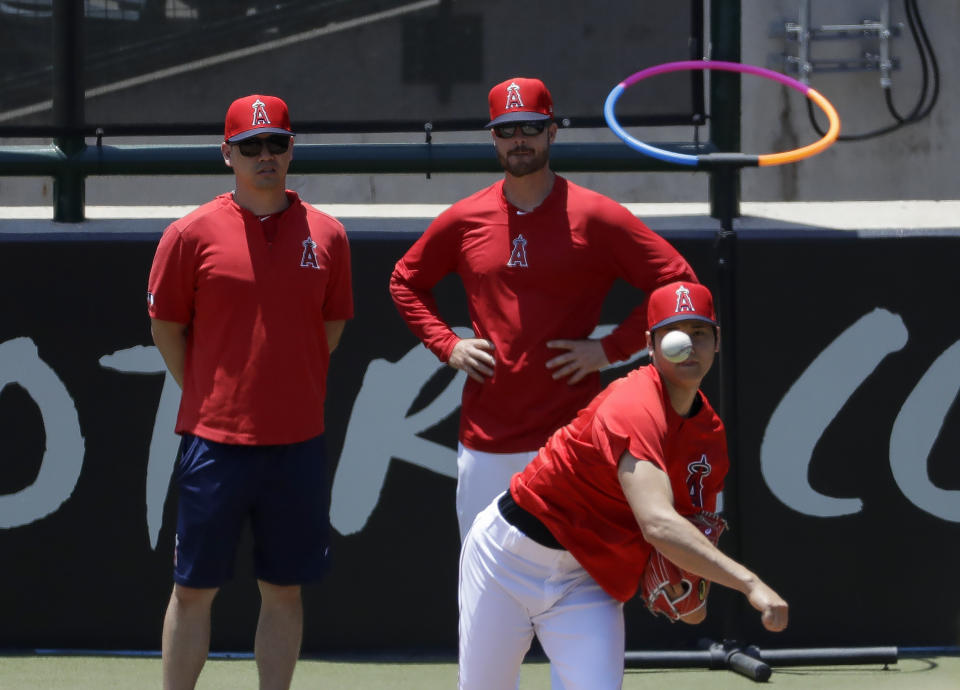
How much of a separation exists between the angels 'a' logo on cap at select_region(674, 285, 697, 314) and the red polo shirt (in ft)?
4.62

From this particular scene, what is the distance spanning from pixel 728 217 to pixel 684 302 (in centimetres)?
215

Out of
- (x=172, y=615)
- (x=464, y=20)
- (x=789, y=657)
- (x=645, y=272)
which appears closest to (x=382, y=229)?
(x=464, y=20)

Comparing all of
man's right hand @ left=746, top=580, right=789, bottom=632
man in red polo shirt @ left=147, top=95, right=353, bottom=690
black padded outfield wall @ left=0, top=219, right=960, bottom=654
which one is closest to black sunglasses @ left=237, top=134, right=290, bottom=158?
man in red polo shirt @ left=147, top=95, right=353, bottom=690

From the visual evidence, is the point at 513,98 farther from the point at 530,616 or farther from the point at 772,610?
the point at 772,610

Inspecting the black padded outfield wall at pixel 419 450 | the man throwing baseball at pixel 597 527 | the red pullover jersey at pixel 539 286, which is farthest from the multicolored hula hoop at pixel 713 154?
the man throwing baseball at pixel 597 527

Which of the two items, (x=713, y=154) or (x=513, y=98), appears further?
(x=713, y=154)

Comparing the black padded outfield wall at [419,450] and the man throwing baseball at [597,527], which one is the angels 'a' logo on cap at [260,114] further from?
the man throwing baseball at [597,527]

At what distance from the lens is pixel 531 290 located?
4516 millimetres

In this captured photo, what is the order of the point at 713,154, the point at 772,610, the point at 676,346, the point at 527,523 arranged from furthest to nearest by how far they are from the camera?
the point at 713,154, the point at 527,523, the point at 676,346, the point at 772,610

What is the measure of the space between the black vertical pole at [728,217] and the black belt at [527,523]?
1840 millimetres

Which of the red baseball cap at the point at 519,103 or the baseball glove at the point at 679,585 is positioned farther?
the red baseball cap at the point at 519,103

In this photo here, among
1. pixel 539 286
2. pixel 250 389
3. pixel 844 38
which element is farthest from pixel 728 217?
pixel 844 38

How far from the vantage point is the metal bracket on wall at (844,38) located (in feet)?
42.1

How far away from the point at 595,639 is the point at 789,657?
214 cm
